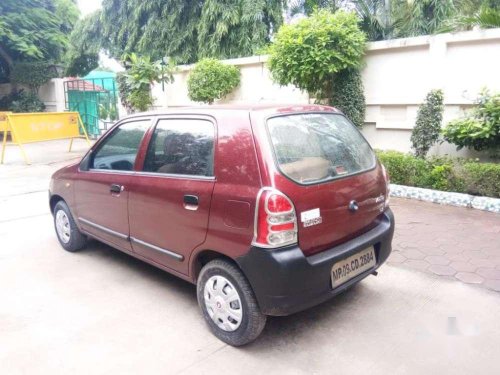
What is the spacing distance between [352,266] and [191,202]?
122 centimetres

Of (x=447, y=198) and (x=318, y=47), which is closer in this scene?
(x=447, y=198)

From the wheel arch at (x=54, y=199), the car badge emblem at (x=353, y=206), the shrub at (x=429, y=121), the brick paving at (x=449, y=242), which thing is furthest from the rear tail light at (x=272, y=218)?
the shrub at (x=429, y=121)

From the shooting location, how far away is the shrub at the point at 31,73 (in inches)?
635

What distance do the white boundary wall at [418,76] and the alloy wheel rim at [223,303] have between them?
431 centimetres

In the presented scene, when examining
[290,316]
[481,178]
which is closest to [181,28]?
[481,178]

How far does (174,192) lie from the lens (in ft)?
10.2

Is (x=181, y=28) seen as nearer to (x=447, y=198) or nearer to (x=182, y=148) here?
(x=447, y=198)

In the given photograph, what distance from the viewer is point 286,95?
348 inches

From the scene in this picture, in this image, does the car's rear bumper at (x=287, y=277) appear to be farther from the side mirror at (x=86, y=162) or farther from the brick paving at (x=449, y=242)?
the side mirror at (x=86, y=162)

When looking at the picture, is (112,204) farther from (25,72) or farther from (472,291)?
(25,72)

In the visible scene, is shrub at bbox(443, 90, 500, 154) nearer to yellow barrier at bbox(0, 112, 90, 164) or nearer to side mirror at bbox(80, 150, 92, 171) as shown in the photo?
side mirror at bbox(80, 150, 92, 171)

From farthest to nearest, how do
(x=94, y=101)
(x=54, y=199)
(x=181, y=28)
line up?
(x=94, y=101), (x=181, y=28), (x=54, y=199)

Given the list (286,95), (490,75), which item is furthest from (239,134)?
(286,95)

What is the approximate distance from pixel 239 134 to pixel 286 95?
632 centimetres
